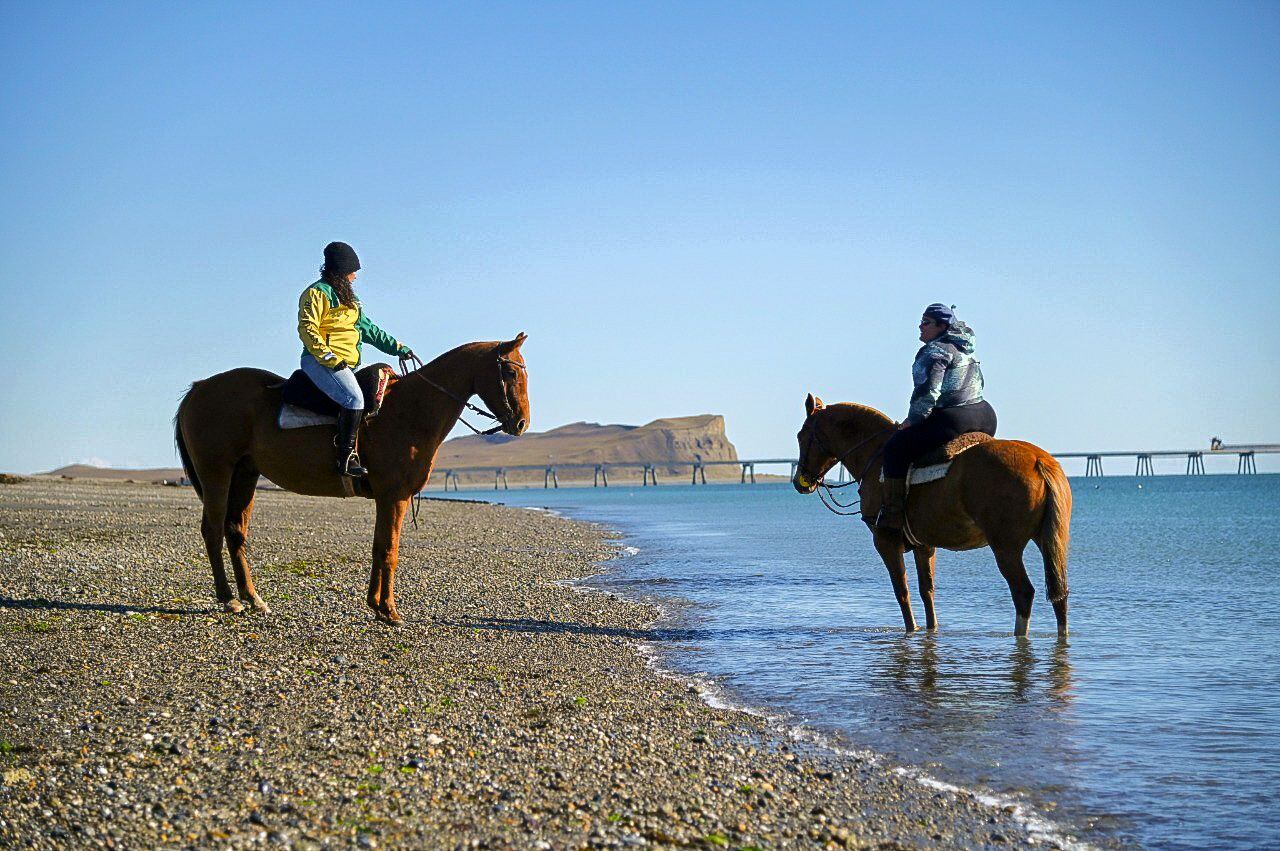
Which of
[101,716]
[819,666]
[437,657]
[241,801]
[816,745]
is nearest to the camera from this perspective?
[241,801]

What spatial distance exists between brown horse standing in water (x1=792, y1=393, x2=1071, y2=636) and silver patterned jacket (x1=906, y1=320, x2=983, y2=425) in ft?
1.80

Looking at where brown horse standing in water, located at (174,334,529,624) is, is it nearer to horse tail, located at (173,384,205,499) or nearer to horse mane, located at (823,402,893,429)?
horse tail, located at (173,384,205,499)

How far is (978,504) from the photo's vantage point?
984cm

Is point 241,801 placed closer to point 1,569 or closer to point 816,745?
point 816,745

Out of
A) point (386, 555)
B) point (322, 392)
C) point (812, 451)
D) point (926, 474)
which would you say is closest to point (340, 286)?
point (322, 392)

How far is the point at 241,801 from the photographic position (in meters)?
4.71

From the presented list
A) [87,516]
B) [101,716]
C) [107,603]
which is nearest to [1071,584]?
[107,603]

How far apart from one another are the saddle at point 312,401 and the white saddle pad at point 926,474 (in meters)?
5.18

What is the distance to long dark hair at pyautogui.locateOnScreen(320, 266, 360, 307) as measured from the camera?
421 inches

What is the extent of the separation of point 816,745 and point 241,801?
134 inches

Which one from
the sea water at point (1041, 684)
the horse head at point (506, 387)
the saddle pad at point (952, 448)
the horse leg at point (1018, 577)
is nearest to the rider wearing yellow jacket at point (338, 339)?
the horse head at point (506, 387)

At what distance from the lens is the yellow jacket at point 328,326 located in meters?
10.3

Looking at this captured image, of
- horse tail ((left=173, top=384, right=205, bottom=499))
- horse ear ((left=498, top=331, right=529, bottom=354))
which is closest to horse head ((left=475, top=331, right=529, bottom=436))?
horse ear ((left=498, top=331, right=529, bottom=354))

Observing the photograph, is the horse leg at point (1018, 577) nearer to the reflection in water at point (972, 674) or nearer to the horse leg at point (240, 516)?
the reflection in water at point (972, 674)
